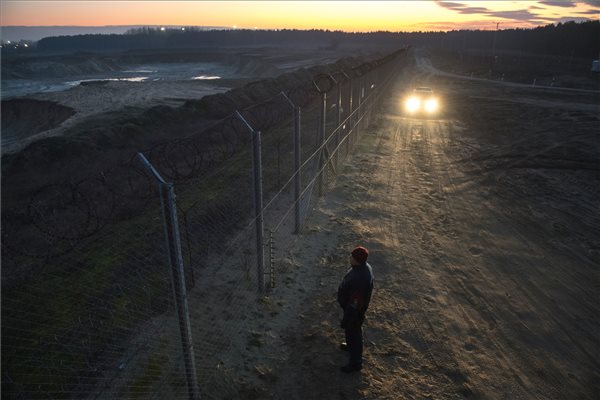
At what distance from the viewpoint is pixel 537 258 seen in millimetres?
8617

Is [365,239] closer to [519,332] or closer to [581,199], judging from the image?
[519,332]

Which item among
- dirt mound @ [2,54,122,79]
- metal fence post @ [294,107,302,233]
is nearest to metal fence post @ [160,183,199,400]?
metal fence post @ [294,107,302,233]

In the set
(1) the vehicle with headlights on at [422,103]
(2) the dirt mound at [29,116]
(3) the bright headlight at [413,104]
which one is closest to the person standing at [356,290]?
(1) the vehicle with headlights on at [422,103]

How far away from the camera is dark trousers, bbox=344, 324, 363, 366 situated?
540 cm

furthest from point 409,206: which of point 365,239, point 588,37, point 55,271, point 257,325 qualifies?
point 588,37

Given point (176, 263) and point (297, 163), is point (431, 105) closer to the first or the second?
point (297, 163)

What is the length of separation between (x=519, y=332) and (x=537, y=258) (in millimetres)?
2935

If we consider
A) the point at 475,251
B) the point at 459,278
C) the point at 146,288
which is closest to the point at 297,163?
the point at 146,288

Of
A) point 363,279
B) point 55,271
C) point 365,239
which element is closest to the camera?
point 363,279

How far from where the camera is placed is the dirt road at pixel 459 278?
5504mm

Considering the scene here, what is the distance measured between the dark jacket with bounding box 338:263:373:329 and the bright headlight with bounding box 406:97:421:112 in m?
22.8

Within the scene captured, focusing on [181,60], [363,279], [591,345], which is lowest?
[591,345]

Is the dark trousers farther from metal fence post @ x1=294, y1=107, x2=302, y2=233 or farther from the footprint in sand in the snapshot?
the footprint in sand

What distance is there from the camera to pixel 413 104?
28250 millimetres
